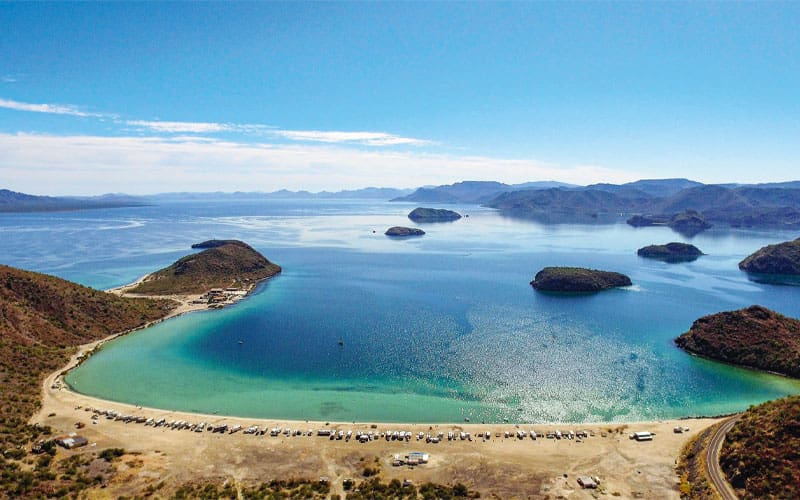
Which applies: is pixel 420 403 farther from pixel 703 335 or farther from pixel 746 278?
pixel 746 278

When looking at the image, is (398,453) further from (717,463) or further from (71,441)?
(71,441)

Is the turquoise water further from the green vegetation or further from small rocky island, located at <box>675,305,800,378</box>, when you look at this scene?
the green vegetation

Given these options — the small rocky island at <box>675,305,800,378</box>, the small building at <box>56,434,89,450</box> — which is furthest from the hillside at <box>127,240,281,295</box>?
the small rocky island at <box>675,305,800,378</box>

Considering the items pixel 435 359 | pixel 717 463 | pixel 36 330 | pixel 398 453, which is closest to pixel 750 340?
pixel 717 463

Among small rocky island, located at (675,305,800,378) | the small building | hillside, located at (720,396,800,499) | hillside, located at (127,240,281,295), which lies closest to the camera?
hillside, located at (720,396,800,499)

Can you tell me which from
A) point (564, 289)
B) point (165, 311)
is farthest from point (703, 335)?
point (165, 311)
